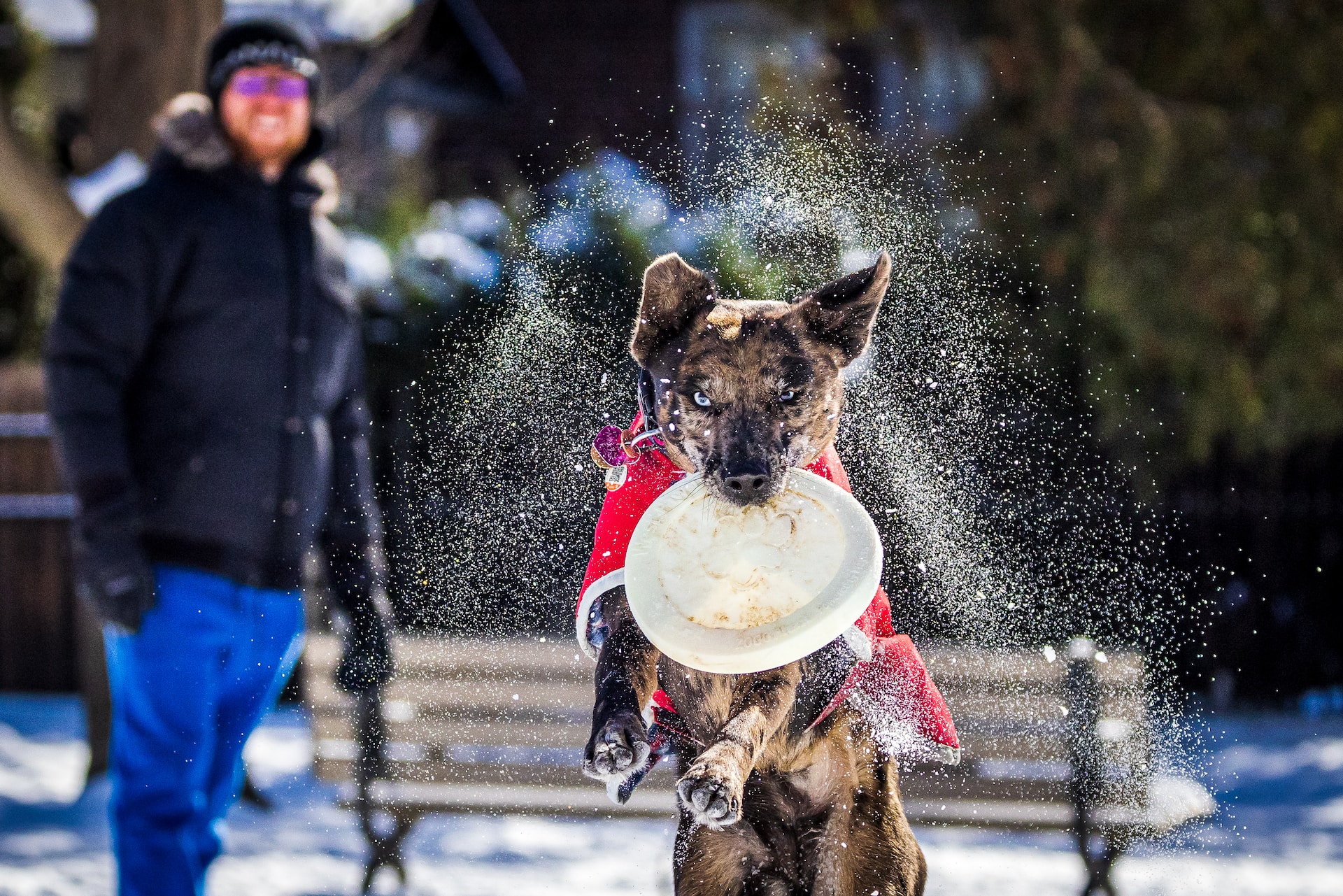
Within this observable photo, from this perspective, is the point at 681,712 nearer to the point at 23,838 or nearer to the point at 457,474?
the point at 457,474

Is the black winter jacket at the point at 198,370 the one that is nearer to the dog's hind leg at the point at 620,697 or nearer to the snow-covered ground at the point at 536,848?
the snow-covered ground at the point at 536,848

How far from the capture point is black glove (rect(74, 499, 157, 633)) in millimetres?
3049

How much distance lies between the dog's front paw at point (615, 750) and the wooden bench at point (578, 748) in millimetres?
1306

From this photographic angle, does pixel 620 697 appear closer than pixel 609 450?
Yes

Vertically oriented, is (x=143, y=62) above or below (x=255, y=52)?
below

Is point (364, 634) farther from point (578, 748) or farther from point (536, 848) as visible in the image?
point (536, 848)

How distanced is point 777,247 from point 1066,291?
6062mm

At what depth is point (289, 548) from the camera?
329 cm

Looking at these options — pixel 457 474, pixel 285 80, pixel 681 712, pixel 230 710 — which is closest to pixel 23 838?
pixel 230 710

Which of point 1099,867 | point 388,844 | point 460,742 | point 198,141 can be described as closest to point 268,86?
point 198,141

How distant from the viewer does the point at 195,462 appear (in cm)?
→ 324

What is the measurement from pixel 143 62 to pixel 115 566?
4019mm

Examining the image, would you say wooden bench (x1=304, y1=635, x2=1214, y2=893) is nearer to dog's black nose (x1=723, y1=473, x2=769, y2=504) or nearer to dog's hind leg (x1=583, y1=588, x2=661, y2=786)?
dog's hind leg (x1=583, y1=588, x2=661, y2=786)

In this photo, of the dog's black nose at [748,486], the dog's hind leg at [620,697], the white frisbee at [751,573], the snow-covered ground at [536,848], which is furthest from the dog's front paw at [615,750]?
the snow-covered ground at [536,848]
